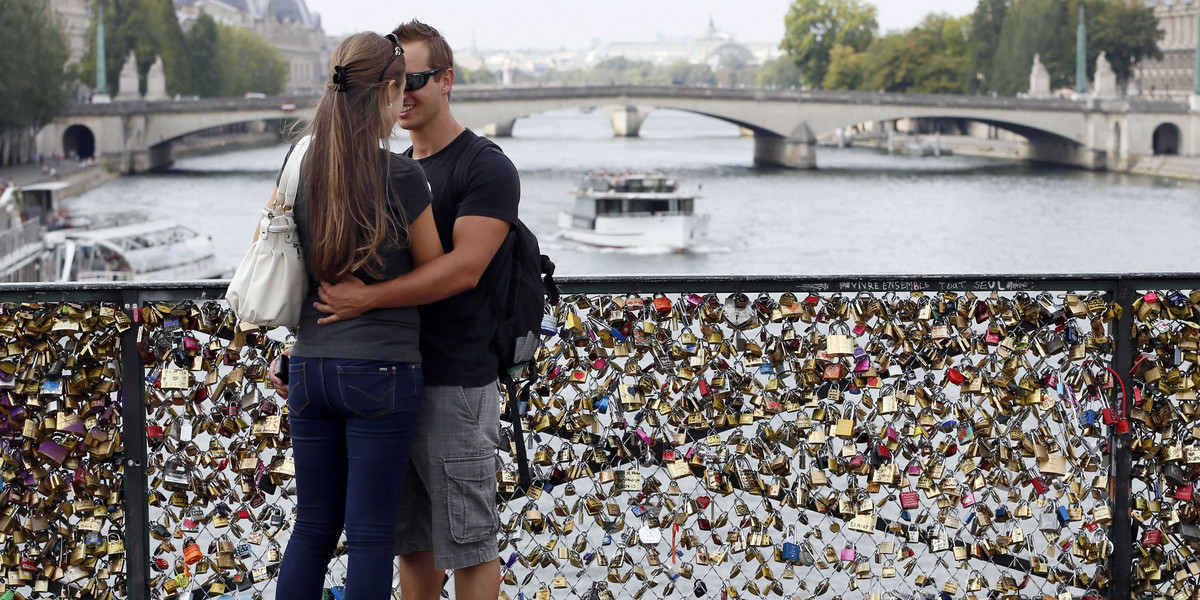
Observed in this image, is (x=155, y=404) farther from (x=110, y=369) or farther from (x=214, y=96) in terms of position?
Result: (x=214, y=96)

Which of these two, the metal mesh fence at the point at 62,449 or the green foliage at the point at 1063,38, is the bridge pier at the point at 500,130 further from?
the metal mesh fence at the point at 62,449

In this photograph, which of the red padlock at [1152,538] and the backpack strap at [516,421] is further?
the red padlock at [1152,538]

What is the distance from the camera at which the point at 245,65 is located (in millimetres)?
65000

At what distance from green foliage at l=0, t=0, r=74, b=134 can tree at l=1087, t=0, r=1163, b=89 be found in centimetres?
3123

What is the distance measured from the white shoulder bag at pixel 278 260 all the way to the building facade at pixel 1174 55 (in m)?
59.6

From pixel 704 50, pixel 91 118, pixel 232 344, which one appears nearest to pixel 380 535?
pixel 232 344

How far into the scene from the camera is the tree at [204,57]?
56.8 meters

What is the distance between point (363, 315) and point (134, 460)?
772 millimetres

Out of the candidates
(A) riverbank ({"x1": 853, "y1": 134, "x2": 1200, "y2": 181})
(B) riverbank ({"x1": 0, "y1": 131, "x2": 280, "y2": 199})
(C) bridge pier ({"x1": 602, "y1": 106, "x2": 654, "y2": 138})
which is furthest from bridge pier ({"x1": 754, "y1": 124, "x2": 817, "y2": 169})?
(C) bridge pier ({"x1": 602, "y1": 106, "x2": 654, "y2": 138})

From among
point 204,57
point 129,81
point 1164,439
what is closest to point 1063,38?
point 129,81

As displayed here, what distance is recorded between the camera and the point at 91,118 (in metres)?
43.9

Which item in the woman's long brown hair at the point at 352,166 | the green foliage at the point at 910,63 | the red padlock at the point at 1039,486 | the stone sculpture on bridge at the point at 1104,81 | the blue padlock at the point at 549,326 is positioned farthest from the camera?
the green foliage at the point at 910,63

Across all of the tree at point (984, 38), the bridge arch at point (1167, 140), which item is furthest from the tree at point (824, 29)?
the bridge arch at point (1167, 140)

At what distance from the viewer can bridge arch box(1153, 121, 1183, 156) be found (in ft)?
148
